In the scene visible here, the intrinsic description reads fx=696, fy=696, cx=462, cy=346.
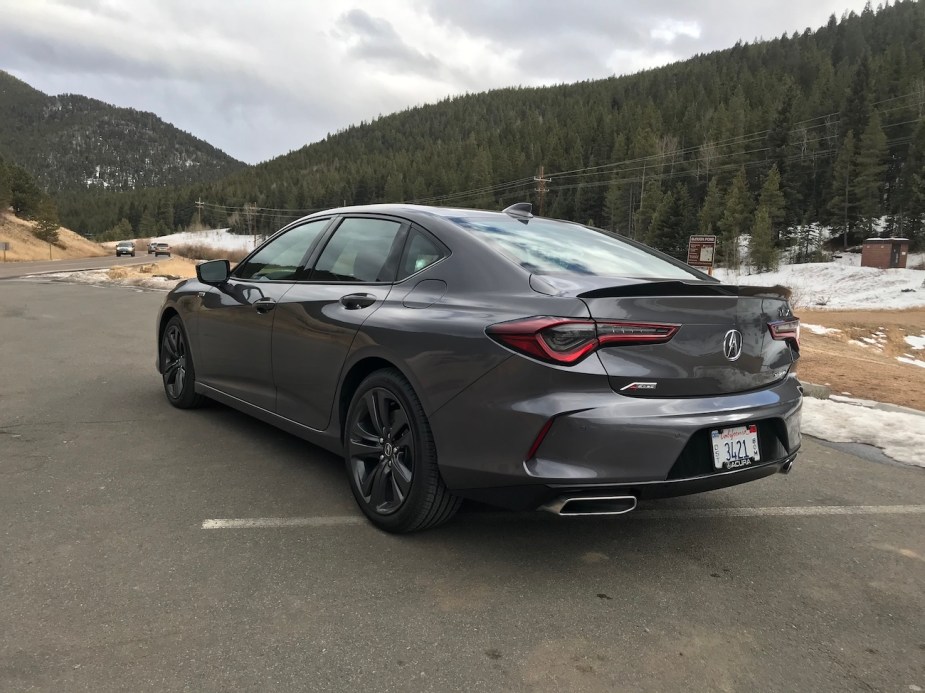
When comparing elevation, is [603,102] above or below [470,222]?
above

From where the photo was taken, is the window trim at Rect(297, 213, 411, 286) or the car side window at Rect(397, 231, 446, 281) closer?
the car side window at Rect(397, 231, 446, 281)

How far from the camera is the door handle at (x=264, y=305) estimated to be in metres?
4.27

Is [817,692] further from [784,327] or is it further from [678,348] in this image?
[784,327]

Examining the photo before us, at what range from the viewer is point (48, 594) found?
2711mm

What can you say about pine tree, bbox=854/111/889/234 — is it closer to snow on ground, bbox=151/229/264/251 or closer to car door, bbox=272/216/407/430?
car door, bbox=272/216/407/430

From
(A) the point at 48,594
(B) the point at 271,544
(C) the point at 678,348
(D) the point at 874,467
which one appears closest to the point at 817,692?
(C) the point at 678,348

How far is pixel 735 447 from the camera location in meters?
2.97

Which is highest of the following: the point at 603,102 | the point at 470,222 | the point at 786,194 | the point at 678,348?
the point at 603,102

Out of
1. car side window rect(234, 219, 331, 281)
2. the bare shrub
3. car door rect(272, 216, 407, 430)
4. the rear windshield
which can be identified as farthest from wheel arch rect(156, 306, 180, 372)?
the bare shrub

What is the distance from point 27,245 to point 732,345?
81.2 m

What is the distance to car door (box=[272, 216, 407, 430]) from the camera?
3.62 meters

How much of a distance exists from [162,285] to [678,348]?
2099cm

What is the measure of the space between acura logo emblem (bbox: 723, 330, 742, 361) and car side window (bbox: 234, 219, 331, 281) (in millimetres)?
2514

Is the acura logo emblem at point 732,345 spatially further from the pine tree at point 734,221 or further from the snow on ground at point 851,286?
the pine tree at point 734,221
